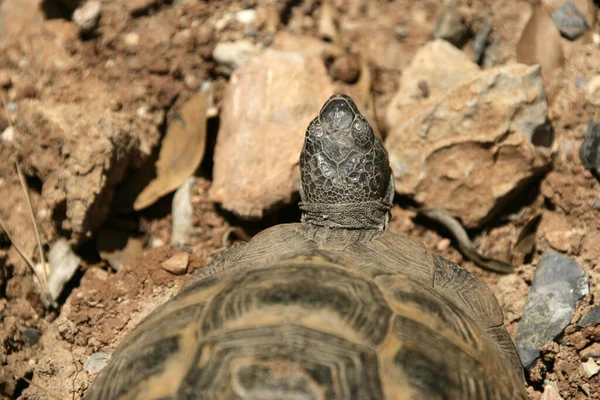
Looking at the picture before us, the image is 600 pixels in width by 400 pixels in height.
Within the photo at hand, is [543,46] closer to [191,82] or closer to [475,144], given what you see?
[475,144]

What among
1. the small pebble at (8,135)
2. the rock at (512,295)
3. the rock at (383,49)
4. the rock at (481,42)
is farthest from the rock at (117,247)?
the rock at (481,42)

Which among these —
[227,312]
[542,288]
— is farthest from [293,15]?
[227,312]

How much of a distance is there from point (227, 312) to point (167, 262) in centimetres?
142

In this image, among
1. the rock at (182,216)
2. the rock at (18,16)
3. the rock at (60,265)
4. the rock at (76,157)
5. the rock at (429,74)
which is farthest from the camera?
the rock at (18,16)

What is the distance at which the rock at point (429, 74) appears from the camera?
4066 millimetres

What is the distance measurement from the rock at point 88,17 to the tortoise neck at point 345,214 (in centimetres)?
212

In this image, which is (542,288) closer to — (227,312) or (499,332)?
(499,332)

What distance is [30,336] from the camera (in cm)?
357

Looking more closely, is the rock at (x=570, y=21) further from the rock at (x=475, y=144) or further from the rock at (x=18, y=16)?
the rock at (x=18, y=16)

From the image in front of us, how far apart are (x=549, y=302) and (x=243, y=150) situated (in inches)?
77.1

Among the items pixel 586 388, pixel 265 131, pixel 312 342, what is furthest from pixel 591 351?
pixel 265 131

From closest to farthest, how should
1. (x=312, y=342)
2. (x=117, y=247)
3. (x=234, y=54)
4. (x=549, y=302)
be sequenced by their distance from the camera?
1. (x=312, y=342)
2. (x=549, y=302)
3. (x=117, y=247)
4. (x=234, y=54)

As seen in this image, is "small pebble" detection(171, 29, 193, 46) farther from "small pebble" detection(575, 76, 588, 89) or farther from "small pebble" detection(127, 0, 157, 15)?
"small pebble" detection(575, 76, 588, 89)

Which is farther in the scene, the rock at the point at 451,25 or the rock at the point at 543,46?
the rock at the point at 451,25
